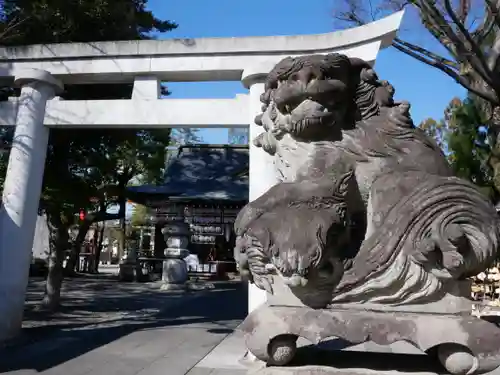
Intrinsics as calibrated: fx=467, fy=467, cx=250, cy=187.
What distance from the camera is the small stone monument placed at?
14195 millimetres

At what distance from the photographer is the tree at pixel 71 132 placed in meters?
7.58

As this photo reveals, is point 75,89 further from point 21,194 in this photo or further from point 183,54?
point 183,54

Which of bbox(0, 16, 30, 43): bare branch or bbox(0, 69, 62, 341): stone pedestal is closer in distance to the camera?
bbox(0, 69, 62, 341): stone pedestal

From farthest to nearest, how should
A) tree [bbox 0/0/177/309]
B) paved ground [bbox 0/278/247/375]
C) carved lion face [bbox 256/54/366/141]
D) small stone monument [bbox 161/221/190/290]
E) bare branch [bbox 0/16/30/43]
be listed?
1. small stone monument [bbox 161/221/190/290]
2. tree [bbox 0/0/177/309]
3. bare branch [bbox 0/16/30/43]
4. paved ground [bbox 0/278/247/375]
5. carved lion face [bbox 256/54/366/141]

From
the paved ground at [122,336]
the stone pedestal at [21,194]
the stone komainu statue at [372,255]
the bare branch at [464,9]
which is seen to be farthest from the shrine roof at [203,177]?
Answer: the stone komainu statue at [372,255]

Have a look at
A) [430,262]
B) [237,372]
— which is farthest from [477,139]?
[430,262]

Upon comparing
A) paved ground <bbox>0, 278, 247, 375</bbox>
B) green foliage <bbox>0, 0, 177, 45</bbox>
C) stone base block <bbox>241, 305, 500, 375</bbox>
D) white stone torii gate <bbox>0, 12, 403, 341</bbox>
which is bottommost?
paved ground <bbox>0, 278, 247, 375</bbox>

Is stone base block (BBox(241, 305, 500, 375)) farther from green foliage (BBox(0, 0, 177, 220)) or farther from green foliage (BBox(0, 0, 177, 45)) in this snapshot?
green foliage (BBox(0, 0, 177, 45))

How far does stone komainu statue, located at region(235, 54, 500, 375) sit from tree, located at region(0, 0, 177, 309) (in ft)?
20.1

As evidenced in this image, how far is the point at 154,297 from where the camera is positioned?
37.8 ft

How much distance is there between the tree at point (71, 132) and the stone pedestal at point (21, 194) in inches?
67.4

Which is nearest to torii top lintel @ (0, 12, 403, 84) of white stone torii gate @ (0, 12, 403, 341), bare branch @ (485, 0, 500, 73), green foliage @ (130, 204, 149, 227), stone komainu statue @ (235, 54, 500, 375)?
white stone torii gate @ (0, 12, 403, 341)

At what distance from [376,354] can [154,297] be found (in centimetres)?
937

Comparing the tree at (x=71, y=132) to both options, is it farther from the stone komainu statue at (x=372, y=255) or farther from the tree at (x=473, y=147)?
the tree at (x=473, y=147)
